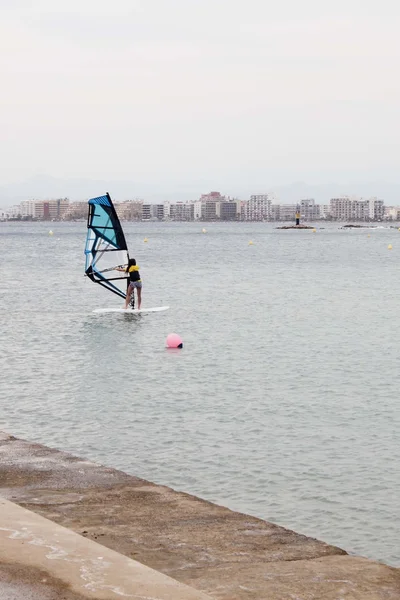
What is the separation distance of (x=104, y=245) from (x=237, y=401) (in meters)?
18.8

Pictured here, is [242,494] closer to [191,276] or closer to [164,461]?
[164,461]

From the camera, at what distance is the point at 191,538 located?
843cm

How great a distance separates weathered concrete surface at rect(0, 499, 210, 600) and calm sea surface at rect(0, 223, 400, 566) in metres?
3.83

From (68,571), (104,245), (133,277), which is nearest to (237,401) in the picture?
(68,571)

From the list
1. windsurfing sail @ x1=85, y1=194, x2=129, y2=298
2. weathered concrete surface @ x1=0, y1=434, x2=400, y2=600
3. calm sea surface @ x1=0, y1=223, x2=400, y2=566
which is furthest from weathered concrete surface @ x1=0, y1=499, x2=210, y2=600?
windsurfing sail @ x1=85, y1=194, x2=129, y2=298

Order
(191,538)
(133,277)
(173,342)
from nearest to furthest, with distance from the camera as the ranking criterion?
(191,538) → (173,342) → (133,277)

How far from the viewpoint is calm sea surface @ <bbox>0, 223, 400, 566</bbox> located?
11875 millimetres

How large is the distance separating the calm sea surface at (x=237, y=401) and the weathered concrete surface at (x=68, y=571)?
383 centimetres

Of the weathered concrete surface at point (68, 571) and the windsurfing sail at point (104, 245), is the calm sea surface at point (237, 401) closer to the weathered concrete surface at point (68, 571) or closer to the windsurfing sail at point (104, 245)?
the windsurfing sail at point (104, 245)

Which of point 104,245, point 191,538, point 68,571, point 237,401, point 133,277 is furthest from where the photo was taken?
point 104,245

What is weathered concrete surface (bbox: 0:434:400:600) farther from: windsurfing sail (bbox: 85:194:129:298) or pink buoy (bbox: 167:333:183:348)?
windsurfing sail (bbox: 85:194:129:298)

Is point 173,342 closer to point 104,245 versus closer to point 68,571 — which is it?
point 104,245

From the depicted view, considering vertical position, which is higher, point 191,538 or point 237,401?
point 191,538

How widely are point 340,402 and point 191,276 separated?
A: 133ft
